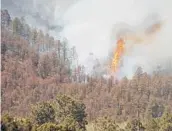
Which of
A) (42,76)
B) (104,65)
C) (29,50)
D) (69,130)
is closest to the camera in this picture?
(69,130)

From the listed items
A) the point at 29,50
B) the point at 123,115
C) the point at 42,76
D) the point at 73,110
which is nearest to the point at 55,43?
the point at 29,50

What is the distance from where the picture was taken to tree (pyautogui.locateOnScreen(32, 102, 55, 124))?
60781mm

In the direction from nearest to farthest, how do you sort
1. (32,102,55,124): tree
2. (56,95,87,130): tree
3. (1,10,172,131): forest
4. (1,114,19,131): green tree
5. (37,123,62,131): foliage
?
(1,114,19,131): green tree
(37,123,62,131): foliage
(32,102,55,124): tree
(56,95,87,130): tree
(1,10,172,131): forest

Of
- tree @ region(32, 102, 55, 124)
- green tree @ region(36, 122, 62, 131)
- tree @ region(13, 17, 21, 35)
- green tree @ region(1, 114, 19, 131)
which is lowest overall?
tree @ region(32, 102, 55, 124)

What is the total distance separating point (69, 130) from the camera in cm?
4166

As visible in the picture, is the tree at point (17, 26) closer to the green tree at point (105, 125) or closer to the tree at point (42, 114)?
the tree at point (42, 114)

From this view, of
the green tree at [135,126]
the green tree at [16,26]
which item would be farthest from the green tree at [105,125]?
the green tree at [16,26]

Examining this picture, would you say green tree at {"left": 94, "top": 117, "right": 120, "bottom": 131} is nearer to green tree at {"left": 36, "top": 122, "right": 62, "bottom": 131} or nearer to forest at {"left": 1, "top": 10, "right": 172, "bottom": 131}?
green tree at {"left": 36, "top": 122, "right": 62, "bottom": 131}

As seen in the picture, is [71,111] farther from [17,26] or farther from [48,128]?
[17,26]

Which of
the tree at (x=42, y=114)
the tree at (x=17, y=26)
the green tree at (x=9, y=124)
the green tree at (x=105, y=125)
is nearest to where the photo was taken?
the green tree at (x=9, y=124)

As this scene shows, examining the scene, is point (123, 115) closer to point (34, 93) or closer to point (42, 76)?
point (34, 93)

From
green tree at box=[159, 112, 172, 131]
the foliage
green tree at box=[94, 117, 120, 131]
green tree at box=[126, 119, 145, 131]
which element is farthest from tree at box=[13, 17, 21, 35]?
the foliage

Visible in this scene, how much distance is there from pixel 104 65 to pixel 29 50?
Answer: 39.8 m

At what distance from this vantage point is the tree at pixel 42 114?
6078cm
